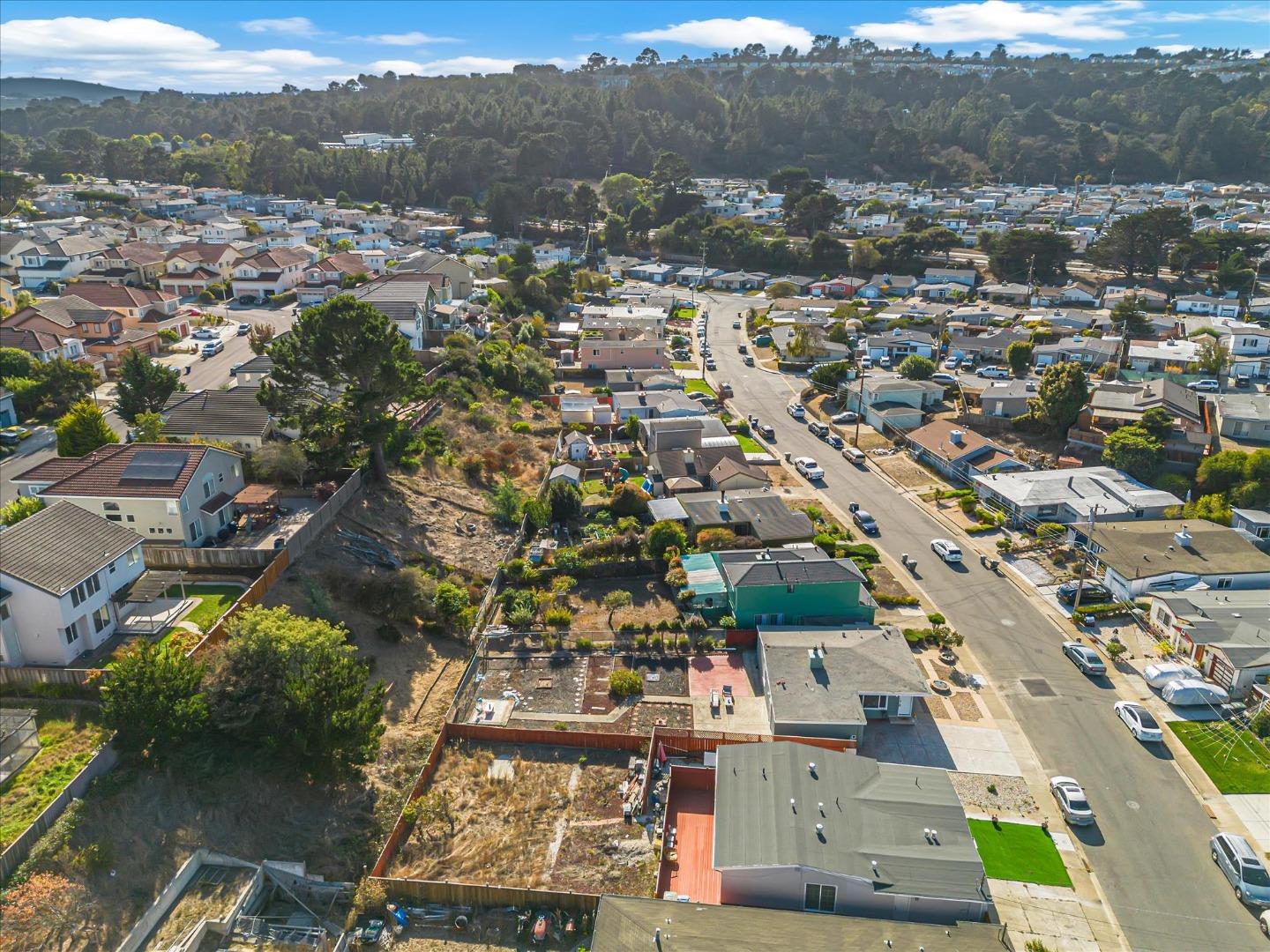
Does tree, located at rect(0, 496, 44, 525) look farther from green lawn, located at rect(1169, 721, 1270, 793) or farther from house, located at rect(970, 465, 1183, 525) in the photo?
house, located at rect(970, 465, 1183, 525)

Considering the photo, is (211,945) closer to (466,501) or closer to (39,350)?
(466,501)

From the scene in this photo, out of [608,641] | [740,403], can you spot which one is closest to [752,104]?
[740,403]

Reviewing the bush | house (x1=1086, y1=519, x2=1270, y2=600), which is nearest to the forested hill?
house (x1=1086, y1=519, x2=1270, y2=600)

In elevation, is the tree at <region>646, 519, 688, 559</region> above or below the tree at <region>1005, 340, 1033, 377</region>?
Result: below

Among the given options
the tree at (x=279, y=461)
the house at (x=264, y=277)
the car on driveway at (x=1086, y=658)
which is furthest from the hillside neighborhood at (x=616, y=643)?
the house at (x=264, y=277)

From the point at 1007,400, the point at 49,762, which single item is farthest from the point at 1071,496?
the point at 49,762
